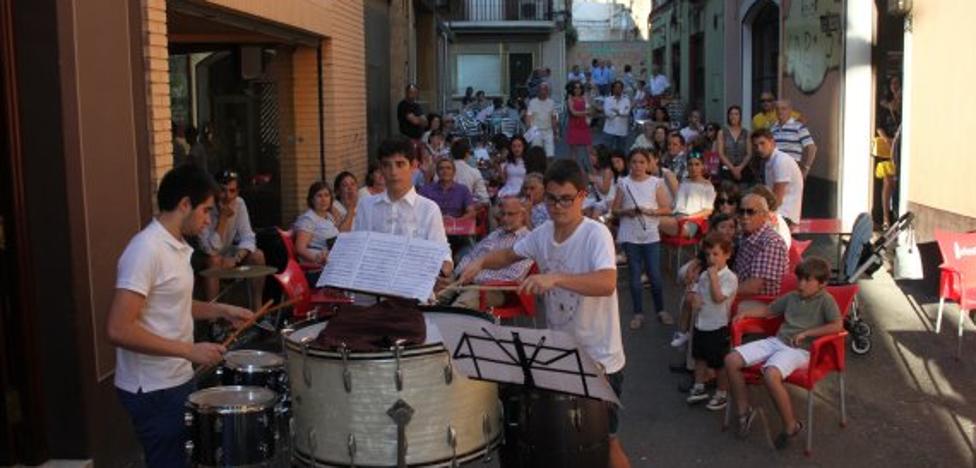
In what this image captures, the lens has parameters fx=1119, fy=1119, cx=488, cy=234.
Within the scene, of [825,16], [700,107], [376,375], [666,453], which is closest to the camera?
[376,375]

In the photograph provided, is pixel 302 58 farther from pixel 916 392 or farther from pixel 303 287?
pixel 916 392

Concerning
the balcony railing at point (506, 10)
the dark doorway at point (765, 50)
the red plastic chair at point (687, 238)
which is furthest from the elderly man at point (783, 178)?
the balcony railing at point (506, 10)

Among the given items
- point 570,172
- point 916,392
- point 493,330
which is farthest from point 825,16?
point 493,330

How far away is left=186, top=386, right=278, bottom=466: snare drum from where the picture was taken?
174 inches

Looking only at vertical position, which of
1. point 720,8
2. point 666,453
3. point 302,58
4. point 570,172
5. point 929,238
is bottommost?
point 666,453

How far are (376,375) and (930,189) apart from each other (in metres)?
9.21

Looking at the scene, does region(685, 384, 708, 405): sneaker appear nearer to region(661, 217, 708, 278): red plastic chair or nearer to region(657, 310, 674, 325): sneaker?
region(657, 310, 674, 325): sneaker

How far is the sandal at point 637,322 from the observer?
9562 mm

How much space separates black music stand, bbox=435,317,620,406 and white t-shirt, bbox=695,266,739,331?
329 cm

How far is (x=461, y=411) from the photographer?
424 centimetres

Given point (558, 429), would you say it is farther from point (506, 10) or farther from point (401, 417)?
point (506, 10)

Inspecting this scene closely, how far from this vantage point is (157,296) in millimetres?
4379

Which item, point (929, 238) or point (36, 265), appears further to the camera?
point (929, 238)

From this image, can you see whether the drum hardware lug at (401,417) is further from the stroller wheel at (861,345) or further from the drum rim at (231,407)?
the stroller wheel at (861,345)
